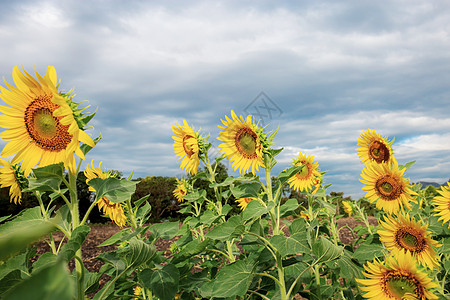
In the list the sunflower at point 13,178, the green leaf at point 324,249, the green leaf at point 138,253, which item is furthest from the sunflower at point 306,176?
the sunflower at point 13,178

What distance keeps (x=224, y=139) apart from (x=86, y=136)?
59.7 inches

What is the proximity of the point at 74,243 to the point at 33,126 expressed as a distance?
2.85 ft

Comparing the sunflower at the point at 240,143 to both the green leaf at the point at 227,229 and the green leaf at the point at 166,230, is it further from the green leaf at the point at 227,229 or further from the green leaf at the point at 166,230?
the green leaf at the point at 166,230

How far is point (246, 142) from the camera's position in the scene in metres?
3.05

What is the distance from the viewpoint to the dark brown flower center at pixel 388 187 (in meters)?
3.56

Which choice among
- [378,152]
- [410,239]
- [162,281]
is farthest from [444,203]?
[162,281]

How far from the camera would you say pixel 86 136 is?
1.89 m

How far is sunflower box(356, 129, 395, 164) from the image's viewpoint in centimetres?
393

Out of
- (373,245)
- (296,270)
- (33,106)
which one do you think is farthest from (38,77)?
(373,245)

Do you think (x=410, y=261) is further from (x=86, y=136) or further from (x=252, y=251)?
(x=86, y=136)

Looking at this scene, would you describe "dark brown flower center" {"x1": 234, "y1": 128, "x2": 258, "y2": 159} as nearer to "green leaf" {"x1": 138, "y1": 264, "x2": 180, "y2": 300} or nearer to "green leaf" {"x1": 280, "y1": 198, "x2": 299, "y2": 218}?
"green leaf" {"x1": 280, "y1": 198, "x2": 299, "y2": 218}

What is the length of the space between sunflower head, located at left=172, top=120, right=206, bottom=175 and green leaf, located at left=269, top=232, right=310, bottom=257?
150 cm

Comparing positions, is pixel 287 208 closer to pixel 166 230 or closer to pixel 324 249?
pixel 324 249

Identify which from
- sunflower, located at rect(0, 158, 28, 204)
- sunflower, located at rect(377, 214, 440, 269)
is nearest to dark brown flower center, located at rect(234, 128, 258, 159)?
sunflower, located at rect(377, 214, 440, 269)
